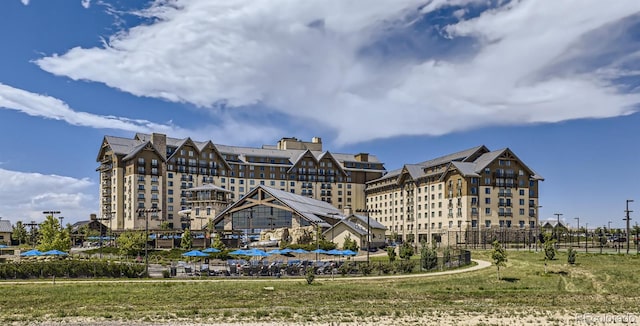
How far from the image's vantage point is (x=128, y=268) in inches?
2336

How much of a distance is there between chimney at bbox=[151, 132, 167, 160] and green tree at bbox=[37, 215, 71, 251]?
56.4 m

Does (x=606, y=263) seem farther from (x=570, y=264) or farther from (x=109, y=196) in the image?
(x=109, y=196)

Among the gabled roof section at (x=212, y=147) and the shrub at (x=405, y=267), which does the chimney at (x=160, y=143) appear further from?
the shrub at (x=405, y=267)

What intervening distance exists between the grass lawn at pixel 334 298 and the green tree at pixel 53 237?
36484 millimetres

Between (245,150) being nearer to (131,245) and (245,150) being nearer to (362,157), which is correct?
(362,157)

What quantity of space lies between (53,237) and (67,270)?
36887 millimetres

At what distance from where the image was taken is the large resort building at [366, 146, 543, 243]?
418 feet

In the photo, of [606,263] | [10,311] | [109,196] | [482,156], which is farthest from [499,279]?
[109,196]

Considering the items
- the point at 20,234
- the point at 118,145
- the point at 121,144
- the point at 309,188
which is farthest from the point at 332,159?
the point at 20,234

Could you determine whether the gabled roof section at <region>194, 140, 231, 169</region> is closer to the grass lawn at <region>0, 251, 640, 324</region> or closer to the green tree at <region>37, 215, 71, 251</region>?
the green tree at <region>37, 215, 71, 251</region>

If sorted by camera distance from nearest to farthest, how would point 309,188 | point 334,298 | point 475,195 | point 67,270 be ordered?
point 334,298 → point 67,270 → point 475,195 → point 309,188

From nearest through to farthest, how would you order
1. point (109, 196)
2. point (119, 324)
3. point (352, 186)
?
point (119, 324), point (109, 196), point (352, 186)

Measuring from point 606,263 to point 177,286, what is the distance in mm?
48903

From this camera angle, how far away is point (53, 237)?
9100 centimetres
